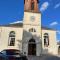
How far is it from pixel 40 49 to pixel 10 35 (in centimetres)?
651

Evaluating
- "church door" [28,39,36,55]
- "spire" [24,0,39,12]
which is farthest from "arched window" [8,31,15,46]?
"spire" [24,0,39,12]

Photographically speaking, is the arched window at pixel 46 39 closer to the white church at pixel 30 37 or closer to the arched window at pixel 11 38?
the white church at pixel 30 37

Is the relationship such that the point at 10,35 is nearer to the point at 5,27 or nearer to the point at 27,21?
the point at 5,27

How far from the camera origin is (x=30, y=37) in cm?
3300

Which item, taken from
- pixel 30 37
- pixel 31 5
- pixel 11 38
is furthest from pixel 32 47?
pixel 31 5

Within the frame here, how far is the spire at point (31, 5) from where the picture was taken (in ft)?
117

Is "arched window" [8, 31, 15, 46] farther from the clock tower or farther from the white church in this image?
the clock tower

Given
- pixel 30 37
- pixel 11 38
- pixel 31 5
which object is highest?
pixel 31 5

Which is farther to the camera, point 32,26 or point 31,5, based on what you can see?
point 31,5

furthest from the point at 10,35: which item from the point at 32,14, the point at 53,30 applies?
the point at 53,30

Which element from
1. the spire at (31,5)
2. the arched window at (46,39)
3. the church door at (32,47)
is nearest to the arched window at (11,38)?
the church door at (32,47)

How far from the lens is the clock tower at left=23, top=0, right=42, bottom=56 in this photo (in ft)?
107

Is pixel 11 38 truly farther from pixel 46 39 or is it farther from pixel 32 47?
pixel 46 39

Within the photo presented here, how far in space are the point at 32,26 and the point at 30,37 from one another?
2332 mm
